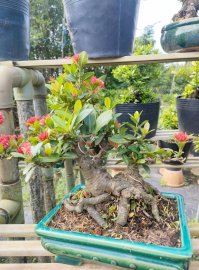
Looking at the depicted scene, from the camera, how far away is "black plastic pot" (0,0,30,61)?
2.19ft

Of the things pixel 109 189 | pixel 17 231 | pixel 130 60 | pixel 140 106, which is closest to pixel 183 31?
pixel 130 60

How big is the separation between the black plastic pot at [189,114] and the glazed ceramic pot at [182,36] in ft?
0.99

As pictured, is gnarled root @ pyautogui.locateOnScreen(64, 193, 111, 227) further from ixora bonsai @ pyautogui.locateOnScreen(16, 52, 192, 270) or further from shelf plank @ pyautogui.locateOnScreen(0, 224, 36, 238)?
shelf plank @ pyautogui.locateOnScreen(0, 224, 36, 238)

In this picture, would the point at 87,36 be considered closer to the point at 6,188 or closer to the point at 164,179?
the point at 6,188

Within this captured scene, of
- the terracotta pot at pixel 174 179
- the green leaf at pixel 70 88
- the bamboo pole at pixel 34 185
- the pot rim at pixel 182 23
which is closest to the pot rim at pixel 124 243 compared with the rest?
the green leaf at pixel 70 88

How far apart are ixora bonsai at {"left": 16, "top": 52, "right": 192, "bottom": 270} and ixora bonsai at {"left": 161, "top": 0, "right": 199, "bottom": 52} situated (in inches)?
12.6

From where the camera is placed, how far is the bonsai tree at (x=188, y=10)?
69 cm

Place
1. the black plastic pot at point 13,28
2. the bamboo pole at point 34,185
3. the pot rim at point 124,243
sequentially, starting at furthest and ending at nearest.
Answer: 1. the bamboo pole at point 34,185
2. the black plastic pot at point 13,28
3. the pot rim at point 124,243

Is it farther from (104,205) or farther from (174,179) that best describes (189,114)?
(174,179)

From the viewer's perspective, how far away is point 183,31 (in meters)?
0.64

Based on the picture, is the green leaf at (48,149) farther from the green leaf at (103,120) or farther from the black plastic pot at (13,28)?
the black plastic pot at (13,28)

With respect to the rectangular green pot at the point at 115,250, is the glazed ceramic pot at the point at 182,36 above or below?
above

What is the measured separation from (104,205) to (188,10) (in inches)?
24.6

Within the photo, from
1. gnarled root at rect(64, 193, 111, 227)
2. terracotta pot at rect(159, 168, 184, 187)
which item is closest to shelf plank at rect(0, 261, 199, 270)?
gnarled root at rect(64, 193, 111, 227)
